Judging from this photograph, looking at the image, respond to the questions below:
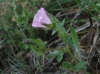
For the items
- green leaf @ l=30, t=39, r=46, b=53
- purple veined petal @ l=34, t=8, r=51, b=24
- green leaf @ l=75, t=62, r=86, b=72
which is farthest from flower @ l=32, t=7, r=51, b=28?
green leaf @ l=75, t=62, r=86, b=72

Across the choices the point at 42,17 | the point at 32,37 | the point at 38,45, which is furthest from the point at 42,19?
the point at 32,37

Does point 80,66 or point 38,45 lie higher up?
point 38,45

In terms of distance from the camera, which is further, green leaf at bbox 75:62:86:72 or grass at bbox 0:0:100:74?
grass at bbox 0:0:100:74

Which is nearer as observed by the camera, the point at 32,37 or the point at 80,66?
the point at 80,66

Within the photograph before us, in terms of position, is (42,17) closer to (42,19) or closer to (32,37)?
(42,19)

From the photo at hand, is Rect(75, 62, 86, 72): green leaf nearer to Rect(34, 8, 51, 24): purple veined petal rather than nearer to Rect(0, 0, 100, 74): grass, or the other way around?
Rect(0, 0, 100, 74): grass

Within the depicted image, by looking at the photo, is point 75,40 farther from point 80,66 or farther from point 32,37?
point 32,37

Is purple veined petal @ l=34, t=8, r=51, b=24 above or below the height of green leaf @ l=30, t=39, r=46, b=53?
above

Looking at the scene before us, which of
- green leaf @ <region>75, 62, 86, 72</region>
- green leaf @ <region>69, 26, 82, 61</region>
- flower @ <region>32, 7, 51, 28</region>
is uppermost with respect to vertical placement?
flower @ <region>32, 7, 51, 28</region>

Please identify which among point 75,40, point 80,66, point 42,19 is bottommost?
point 80,66

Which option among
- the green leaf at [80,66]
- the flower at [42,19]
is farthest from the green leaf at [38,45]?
the green leaf at [80,66]

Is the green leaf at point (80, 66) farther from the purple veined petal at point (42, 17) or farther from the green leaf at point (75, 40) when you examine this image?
the purple veined petal at point (42, 17)
